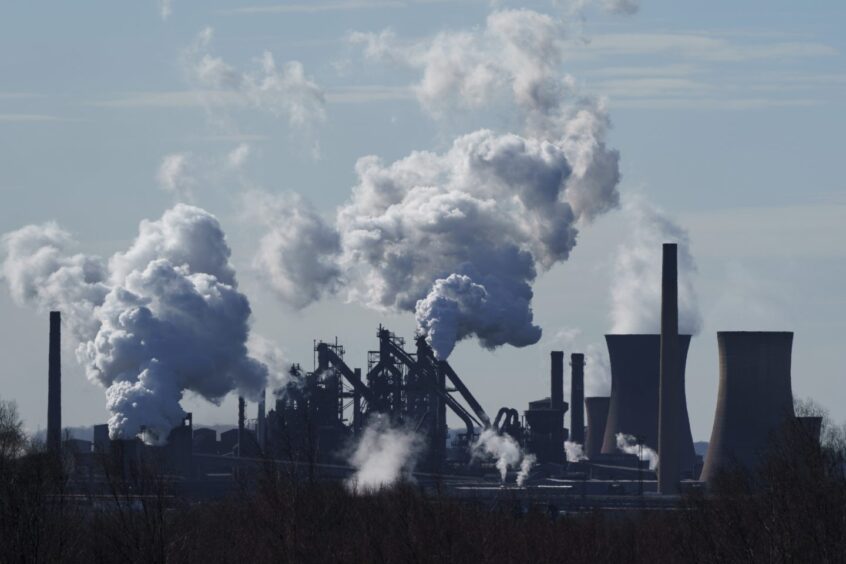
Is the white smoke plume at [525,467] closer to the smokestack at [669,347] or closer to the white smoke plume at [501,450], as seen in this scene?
the white smoke plume at [501,450]

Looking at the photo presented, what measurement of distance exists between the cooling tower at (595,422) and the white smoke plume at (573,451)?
1.67 meters

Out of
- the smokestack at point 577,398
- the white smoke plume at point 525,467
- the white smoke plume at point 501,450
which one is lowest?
the white smoke plume at point 525,467

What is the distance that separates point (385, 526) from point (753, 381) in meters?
51.0

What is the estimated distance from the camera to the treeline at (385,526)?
42.3 metres

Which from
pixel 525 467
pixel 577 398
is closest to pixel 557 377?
pixel 577 398

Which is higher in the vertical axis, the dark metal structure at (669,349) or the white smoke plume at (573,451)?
the dark metal structure at (669,349)

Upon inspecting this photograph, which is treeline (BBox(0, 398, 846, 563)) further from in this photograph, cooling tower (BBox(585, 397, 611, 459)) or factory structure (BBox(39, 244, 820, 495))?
cooling tower (BBox(585, 397, 611, 459))

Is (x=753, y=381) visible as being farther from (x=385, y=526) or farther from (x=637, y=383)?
(x=385, y=526)

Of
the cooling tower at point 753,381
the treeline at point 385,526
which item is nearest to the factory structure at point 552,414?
the cooling tower at point 753,381

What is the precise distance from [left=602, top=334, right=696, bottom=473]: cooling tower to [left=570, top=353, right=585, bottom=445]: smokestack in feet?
41.6

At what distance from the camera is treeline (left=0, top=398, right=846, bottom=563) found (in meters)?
42.3

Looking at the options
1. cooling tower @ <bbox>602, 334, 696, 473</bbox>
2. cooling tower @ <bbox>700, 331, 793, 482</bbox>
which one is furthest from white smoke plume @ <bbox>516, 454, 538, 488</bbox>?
cooling tower @ <bbox>700, 331, 793, 482</bbox>

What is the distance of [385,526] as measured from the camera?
193ft

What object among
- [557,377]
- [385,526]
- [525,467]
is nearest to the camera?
[385,526]
